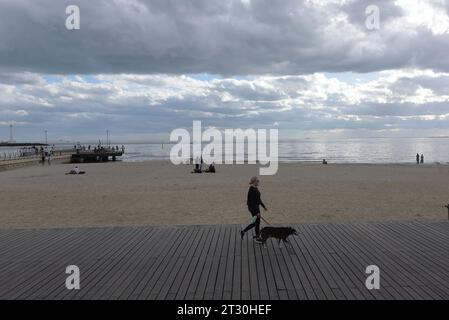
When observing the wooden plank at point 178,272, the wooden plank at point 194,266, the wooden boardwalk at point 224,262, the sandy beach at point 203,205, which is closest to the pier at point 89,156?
the sandy beach at point 203,205

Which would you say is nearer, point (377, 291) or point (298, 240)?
point (377, 291)

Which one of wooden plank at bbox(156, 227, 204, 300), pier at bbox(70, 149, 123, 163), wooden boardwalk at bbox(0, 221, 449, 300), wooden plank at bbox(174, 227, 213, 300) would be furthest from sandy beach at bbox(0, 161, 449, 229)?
pier at bbox(70, 149, 123, 163)

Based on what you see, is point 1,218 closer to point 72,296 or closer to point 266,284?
point 72,296

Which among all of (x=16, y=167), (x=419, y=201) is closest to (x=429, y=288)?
(x=419, y=201)

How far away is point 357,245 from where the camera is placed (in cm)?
734

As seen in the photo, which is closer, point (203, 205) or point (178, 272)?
point (178, 272)

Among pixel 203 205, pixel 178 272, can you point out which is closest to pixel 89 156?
pixel 203 205

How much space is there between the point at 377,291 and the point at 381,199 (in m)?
11.4

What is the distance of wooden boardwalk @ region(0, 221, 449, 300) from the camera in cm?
518

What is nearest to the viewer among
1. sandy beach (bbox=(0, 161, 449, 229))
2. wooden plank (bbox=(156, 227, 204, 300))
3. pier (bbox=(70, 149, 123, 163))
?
wooden plank (bbox=(156, 227, 204, 300))

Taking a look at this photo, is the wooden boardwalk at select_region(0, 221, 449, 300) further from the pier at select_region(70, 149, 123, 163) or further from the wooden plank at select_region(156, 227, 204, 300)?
the pier at select_region(70, 149, 123, 163)

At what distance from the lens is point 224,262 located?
6398mm

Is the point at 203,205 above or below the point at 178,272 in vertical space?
below

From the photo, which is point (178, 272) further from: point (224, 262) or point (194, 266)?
point (224, 262)
